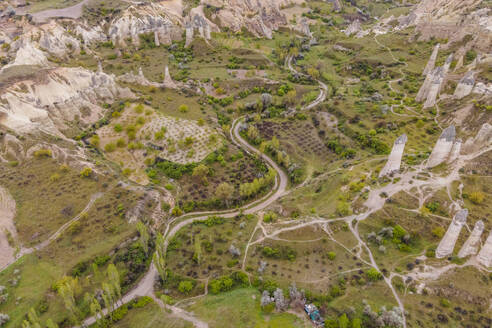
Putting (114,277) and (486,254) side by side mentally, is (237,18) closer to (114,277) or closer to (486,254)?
(114,277)

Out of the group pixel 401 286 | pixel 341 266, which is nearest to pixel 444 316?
pixel 401 286

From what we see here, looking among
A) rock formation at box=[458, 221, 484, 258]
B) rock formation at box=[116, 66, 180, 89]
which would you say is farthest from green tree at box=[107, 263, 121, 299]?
rock formation at box=[116, 66, 180, 89]

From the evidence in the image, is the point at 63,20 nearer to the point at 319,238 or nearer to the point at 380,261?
the point at 319,238

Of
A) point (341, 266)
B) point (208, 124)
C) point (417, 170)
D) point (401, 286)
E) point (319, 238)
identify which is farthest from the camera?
point (208, 124)

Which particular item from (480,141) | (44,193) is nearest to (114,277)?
(44,193)

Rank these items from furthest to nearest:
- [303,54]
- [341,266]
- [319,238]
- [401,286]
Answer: [303,54] → [319,238] → [341,266] → [401,286]

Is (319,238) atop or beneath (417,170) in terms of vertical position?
beneath

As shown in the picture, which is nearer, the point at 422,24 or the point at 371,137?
the point at 371,137
